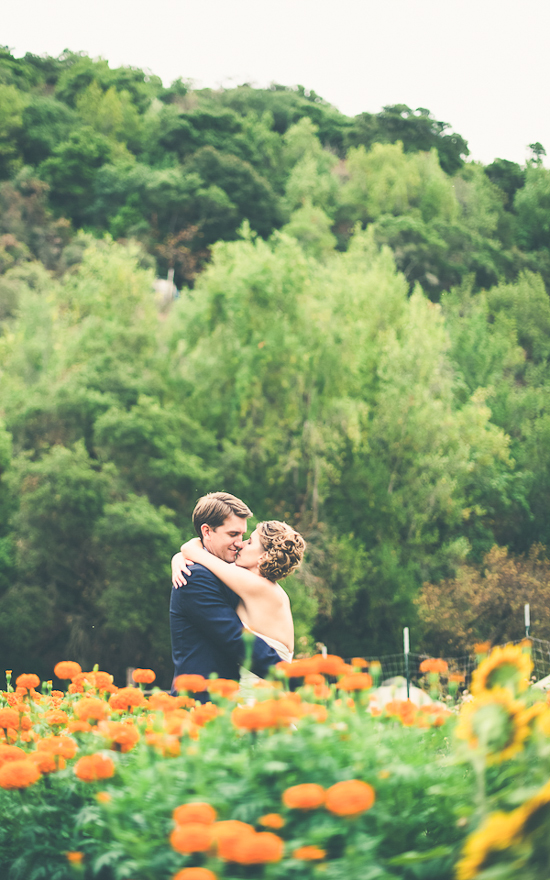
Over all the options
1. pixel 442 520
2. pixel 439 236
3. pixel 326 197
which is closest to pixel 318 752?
pixel 442 520

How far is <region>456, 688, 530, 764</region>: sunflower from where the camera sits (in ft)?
4.68

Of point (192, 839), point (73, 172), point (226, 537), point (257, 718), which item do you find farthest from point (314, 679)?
point (73, 172)

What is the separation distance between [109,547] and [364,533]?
6729 mm

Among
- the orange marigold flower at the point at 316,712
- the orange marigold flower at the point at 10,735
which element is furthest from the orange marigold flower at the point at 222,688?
the orange marigold flower at the point at 10,735

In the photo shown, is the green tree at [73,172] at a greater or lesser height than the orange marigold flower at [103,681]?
greater

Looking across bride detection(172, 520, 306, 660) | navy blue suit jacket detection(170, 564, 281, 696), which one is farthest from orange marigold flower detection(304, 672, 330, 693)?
bride detection(172, 520, 306, 660)

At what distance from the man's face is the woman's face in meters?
0.04

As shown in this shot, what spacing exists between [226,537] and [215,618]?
1.12 ft

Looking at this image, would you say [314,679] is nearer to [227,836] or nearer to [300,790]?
[300,790]

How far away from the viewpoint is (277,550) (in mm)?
2680

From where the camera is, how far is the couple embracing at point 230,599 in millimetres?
2623

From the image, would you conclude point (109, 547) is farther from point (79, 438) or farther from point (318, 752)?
point (318, 752)

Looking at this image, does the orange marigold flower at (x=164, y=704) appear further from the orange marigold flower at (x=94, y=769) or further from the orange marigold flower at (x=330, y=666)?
the orange marigold flower at (x=330, y=666)

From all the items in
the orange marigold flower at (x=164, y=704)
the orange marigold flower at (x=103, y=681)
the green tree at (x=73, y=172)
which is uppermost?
the green tree at (x=73, y=172)
